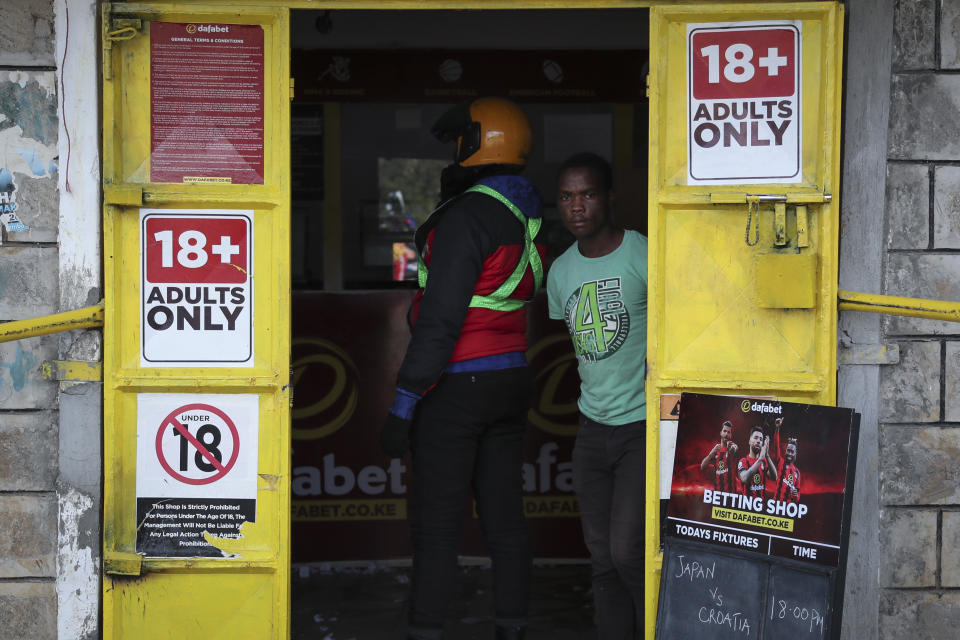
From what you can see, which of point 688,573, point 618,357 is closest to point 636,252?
point 618,357

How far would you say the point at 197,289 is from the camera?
12.2 ft

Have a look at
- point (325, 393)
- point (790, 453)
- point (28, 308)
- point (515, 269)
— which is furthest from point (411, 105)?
point (790, 453)

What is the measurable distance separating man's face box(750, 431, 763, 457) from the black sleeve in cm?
112

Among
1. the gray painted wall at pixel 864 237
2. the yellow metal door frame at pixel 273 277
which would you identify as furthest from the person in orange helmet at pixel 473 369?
the gray painted wall at pixel 864 237

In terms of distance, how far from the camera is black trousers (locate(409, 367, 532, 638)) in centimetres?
386

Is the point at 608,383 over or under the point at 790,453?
over

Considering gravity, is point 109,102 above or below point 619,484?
above

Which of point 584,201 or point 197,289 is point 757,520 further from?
point 197,289

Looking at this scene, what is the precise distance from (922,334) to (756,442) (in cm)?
89

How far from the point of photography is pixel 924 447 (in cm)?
372

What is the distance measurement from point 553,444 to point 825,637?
2592mm

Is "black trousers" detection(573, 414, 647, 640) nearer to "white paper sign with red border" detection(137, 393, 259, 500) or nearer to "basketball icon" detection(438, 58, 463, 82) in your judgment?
"white paper sign with red border" detection(137, 393, 259, 500)

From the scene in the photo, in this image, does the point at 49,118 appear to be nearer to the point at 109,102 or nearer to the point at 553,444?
the point at 109,102

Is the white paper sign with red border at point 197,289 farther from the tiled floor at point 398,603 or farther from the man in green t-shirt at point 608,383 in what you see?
the tiled floor at point 398,603
